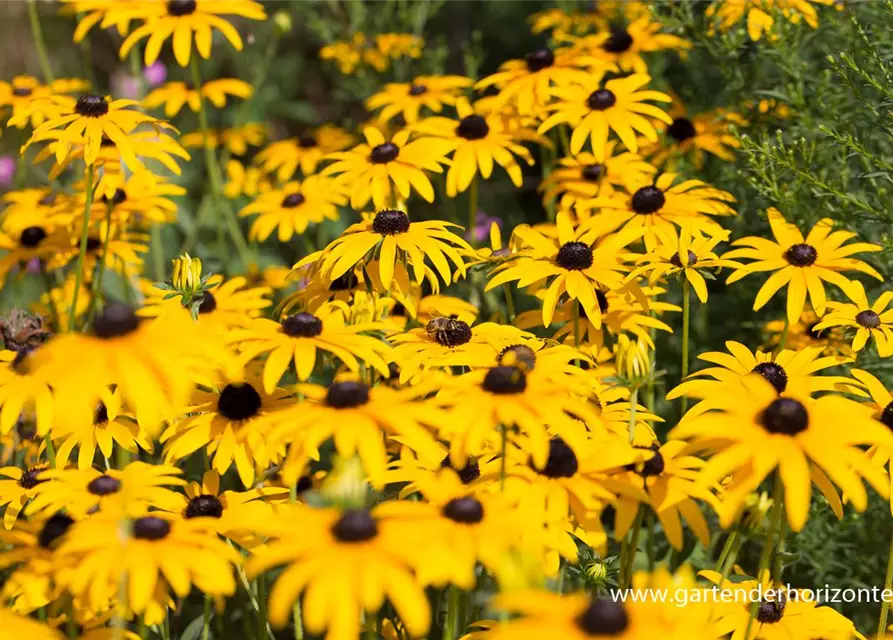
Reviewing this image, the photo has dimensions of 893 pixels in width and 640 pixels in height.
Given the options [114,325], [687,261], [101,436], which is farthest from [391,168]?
[114,325]

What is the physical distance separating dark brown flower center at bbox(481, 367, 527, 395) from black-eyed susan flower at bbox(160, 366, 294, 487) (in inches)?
19.5

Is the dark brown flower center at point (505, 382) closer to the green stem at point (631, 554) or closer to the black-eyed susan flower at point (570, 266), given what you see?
the green stem at point (631, 554)

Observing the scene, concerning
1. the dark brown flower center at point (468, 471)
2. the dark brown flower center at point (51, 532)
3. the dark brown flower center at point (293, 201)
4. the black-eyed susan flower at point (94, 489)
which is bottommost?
the dark brown flower center at point (51, 532)

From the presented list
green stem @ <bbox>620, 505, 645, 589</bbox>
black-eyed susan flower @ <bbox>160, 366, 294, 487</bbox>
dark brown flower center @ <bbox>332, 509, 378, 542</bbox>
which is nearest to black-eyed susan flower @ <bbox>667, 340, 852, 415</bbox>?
green stem @ <bbox>620, 505, 645, 589</bbox>

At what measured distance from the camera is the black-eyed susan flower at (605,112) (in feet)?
9.99

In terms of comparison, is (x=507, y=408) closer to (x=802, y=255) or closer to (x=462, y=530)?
(x=462, y=530)

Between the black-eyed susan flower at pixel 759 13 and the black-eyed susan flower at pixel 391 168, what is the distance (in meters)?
1.07

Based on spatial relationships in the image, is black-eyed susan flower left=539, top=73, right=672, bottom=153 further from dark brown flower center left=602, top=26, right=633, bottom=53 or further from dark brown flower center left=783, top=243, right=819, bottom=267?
dark brown flower center left=783, top=243, right=819, bottom=267

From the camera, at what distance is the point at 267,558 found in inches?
56.9

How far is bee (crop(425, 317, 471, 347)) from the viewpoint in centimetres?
227

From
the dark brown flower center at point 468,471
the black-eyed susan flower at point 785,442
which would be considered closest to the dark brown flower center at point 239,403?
the dark brown flower center at point 468,471

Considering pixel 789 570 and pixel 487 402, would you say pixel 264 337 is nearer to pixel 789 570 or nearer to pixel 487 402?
pixel 487 402

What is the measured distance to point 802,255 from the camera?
2529 mm

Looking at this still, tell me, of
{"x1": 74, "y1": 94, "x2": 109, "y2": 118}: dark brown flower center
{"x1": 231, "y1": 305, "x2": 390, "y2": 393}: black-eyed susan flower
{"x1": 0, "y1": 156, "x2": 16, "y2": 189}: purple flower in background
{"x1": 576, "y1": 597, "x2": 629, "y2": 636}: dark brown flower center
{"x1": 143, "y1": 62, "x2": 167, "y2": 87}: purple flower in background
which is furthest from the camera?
{"x1": 143, "y1": 62, "x2": 167, "y2": 87}: purple flower in background
